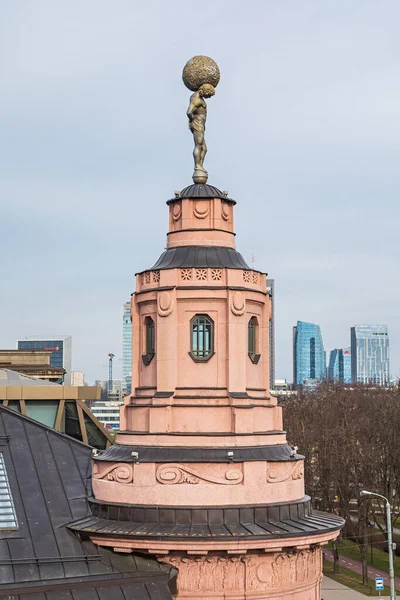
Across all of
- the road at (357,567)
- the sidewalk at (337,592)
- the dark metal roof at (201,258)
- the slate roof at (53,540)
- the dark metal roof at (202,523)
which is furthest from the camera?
the road at (357,567)

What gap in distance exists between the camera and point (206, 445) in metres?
22.0

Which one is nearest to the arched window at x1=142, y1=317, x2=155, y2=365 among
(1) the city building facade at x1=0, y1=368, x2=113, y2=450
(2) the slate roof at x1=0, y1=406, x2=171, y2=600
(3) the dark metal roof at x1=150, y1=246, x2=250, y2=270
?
(3) the dark metal roof at x1=150, y1=246, x2=250, y2=270

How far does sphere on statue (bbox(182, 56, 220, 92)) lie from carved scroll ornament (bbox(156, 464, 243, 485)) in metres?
11.4

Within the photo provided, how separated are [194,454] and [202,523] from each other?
177 centimetres

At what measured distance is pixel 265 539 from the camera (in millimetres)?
20188

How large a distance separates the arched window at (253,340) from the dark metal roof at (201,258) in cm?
163

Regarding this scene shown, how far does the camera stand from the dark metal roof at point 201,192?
24781 millimetres

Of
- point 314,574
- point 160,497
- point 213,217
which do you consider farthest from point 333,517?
point 213,217

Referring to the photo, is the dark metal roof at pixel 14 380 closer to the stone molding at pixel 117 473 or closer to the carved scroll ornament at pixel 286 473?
the stone molding at pixel 117 473

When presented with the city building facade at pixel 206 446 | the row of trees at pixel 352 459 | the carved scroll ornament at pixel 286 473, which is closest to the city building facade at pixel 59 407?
the city building facade at pixel 206 446

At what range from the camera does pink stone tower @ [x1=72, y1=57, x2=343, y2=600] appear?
2050 cm

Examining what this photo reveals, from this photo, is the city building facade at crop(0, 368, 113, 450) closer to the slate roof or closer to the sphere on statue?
the slate roof

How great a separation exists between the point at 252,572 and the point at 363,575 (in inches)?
1322

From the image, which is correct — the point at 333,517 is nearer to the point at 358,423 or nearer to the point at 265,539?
the point at 265,539
